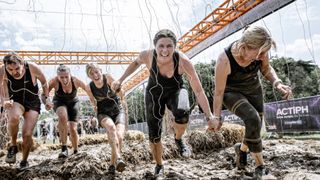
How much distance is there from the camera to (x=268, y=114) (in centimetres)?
1074

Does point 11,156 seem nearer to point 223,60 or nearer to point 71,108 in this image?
point 71,108

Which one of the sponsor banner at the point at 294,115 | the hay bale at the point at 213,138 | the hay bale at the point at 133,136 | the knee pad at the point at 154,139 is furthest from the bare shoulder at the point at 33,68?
the sponsor banner at the point at 294,115

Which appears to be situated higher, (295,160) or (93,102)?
(93,102)

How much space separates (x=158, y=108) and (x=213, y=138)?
3.74 m

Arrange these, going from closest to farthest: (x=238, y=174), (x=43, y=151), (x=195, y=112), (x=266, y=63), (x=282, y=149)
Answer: (x=266, y=63)
(x=238, y=174)
(x=282, y=149)
(x=43, y=151)
(x=195, y=112)

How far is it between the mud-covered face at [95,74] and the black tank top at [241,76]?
195cm

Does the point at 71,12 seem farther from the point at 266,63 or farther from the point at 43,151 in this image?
the point at 43,151

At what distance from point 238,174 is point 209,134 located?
10.9ft

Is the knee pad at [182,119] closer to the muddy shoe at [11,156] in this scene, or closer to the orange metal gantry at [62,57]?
the muddy shoe at [11,156]

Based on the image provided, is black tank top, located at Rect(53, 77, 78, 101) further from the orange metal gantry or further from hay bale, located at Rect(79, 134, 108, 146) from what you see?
the orange metal gantry

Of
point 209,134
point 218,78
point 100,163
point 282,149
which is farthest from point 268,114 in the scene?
point 218,78

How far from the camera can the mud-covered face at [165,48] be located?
2.81 m

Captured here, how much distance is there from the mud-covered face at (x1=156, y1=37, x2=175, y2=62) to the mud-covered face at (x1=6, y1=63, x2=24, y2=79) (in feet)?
6.51

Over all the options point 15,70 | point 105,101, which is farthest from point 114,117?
point 15,70
